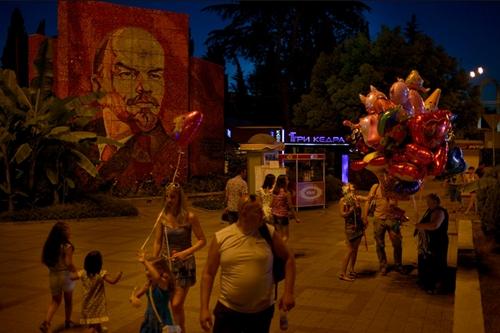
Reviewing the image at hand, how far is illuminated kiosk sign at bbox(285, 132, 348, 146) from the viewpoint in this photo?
30.8 m

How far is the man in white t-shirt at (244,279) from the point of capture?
409 centimetres

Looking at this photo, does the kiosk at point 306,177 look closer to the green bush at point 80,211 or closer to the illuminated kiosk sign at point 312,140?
the green bush at point 80,211

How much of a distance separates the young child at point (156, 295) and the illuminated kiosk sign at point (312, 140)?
2586cm

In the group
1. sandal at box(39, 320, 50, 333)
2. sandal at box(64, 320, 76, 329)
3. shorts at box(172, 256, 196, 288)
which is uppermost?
shorts at box(172, 256, 196, 288)

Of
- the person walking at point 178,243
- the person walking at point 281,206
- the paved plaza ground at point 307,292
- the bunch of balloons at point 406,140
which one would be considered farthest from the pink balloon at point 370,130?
the person walking at point 178,243

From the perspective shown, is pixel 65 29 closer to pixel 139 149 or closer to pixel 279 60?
pixel 139 149

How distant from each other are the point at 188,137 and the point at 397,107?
9.15 ft

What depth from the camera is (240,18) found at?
3919 cm

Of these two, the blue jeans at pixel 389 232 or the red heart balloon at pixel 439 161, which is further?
the blue jeans at pixel 389 232

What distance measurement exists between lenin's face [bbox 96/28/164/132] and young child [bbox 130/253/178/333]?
680 inches

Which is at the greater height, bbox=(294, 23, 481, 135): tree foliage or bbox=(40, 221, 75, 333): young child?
bbox=(294, 23, 481, 135): tree foliage

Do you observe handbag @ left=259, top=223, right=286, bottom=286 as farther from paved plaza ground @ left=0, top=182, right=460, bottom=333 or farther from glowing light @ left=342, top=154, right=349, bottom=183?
glowing light @ left=342, top=154, right=349, bottom=183

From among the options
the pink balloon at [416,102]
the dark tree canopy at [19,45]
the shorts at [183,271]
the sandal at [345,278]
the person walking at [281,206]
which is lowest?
the sandal at [345,278]

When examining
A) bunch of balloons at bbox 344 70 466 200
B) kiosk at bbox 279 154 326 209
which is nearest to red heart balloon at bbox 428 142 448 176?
bunch of balloons at bbox 344 70 466 200
